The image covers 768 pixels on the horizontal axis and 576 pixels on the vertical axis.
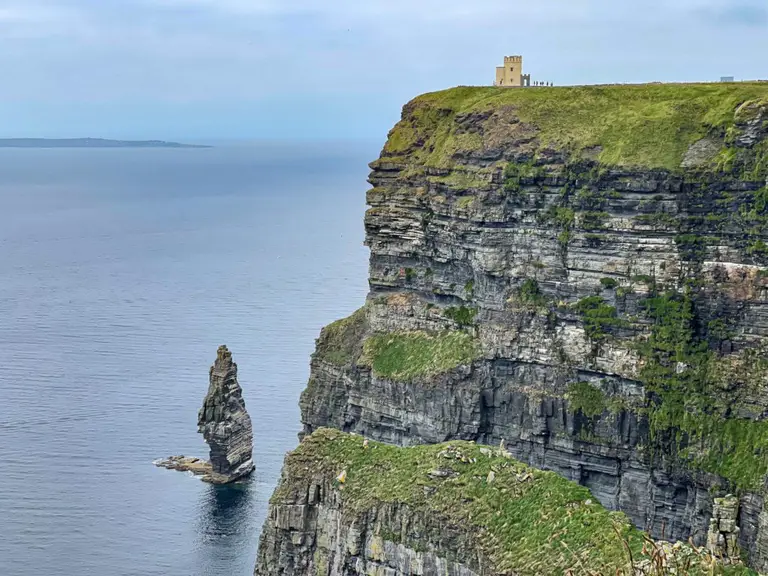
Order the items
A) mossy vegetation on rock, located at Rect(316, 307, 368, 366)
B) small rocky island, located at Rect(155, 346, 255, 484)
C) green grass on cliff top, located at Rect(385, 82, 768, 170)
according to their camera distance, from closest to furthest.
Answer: green grass on cliff top, located at Rect(385, 82, 768, 170)
mossy vegetation on rock, located at Rect(316, 307, 368, 366)
small rocky island, located at Rect(155, 346, 255, 484)

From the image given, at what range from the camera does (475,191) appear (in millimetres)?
121375

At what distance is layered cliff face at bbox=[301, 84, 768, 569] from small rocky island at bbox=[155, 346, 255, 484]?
7.76 metres

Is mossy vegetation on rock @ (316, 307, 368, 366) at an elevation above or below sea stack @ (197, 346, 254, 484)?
above

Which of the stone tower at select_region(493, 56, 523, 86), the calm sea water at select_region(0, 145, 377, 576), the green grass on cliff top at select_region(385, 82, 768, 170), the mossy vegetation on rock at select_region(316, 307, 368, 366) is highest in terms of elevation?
the stone tower at select_region(493, 56, 523, 86)

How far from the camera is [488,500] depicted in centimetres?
7250

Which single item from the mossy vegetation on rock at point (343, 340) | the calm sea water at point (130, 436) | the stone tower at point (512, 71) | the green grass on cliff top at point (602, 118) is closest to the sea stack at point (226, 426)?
the calm sea water at point (130, 436)

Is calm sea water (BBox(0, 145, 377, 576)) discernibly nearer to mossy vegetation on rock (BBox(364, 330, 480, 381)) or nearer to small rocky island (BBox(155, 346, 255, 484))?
small rocky island (BBox(155, 346, 255, 484))

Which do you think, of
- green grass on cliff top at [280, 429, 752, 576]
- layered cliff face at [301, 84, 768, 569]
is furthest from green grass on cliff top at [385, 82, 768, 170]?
green grass on cliff top at [280, 429, 752, 576]

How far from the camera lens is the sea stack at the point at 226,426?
129 metres

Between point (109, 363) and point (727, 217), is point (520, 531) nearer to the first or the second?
point (727, 217)

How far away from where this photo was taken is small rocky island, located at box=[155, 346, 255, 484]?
5094 inches

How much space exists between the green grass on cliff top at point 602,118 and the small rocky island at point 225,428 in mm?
27173

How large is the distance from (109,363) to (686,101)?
82779mm

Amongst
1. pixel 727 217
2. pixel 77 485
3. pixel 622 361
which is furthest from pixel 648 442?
pixel 77 485
